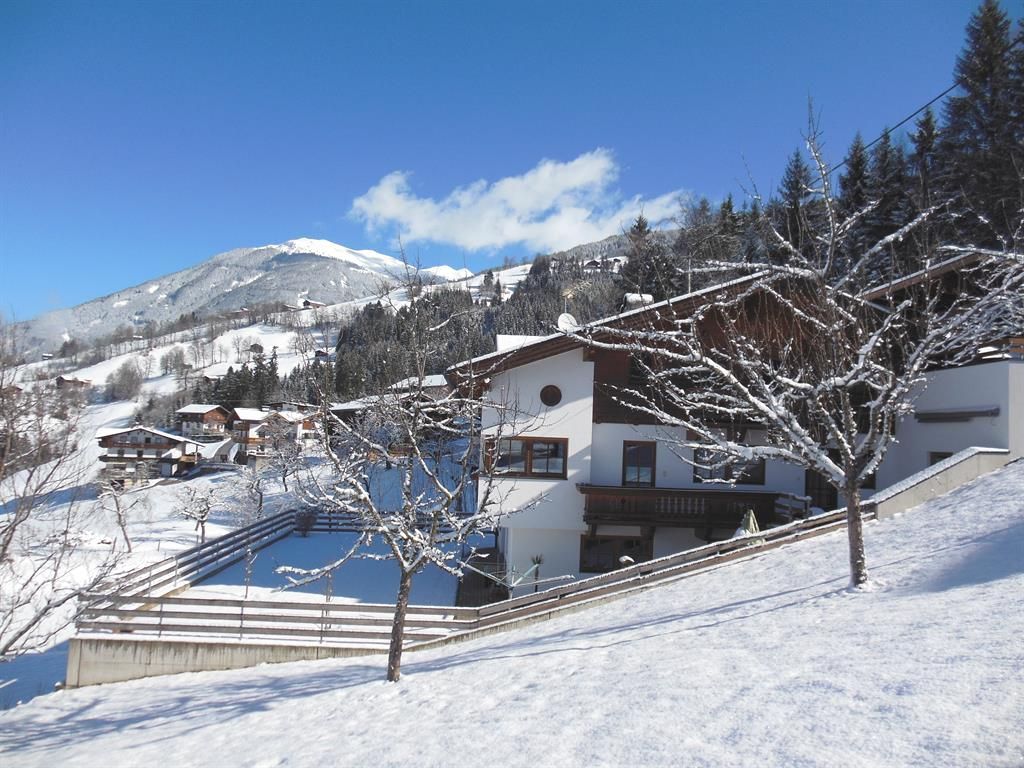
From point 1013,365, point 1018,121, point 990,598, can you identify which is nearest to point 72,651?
point 990,598

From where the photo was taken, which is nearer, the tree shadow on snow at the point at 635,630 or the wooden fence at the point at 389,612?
the tree shadow on snow at the point at 635,630

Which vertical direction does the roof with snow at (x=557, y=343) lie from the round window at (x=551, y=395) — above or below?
above

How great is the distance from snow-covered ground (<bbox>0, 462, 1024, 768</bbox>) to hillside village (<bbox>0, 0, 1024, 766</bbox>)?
50mm

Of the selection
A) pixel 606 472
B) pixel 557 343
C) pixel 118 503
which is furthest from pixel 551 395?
pixel 118 503

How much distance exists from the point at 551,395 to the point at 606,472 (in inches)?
106

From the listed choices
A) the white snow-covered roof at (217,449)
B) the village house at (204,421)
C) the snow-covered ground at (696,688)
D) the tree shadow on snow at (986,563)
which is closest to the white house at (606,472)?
the snow-covered ground at (696,688)

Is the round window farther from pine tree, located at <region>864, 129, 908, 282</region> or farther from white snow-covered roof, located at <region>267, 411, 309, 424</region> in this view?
pine tree, located at <region>864, 129, 908, 282</region>

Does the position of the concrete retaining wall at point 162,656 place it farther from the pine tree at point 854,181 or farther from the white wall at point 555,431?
the pine tree at point 854,181

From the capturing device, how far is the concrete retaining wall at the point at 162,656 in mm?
12906

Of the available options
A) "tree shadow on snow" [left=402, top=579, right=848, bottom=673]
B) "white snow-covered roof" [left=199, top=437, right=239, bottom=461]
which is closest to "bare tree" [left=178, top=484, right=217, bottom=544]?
"tree shadow on snow" [left=402, top=579, right=848, bottom=673]

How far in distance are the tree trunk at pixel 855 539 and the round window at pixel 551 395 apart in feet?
29.8

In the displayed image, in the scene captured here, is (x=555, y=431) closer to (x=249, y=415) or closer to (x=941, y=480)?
(x=941, y=480)

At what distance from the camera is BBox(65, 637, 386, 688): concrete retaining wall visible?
12906 mm

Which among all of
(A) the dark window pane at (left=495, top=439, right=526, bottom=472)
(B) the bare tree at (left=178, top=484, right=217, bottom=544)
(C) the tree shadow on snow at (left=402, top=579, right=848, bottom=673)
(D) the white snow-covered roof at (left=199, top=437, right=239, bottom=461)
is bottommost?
(B) the bare tree at (left=178, top=484, right=217, bottom=544)
